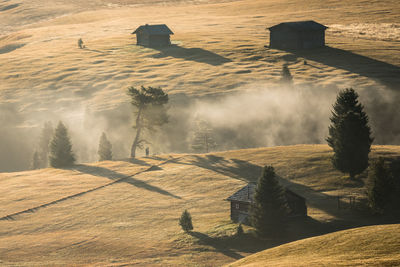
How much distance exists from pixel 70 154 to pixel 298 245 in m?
56.8

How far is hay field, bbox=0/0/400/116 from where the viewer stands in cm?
12369

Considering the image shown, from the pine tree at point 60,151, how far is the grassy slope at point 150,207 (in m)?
2.74

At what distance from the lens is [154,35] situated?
16125 centimetres

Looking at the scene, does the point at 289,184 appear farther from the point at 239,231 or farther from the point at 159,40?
the point at 159,40

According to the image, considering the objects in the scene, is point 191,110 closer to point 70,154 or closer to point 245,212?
point 70,154

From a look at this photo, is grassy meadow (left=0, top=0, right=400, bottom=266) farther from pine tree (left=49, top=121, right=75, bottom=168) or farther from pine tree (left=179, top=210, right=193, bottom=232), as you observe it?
pine tree (left=49, top=121, right=75, bottom=168)

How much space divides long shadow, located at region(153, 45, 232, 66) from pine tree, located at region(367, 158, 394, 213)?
85619 mm

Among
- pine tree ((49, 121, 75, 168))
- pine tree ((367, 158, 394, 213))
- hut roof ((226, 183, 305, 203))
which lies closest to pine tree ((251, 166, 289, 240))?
hut roof ((226, 183, 305, 203))

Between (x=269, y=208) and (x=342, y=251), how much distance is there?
43.8ft

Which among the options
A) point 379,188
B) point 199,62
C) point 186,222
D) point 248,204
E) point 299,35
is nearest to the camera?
point 186,222

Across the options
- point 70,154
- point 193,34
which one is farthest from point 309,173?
point 193,34

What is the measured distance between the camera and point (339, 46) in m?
143

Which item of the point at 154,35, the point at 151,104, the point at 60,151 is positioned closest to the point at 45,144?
the point at 60,151

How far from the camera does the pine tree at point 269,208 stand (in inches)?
2128
